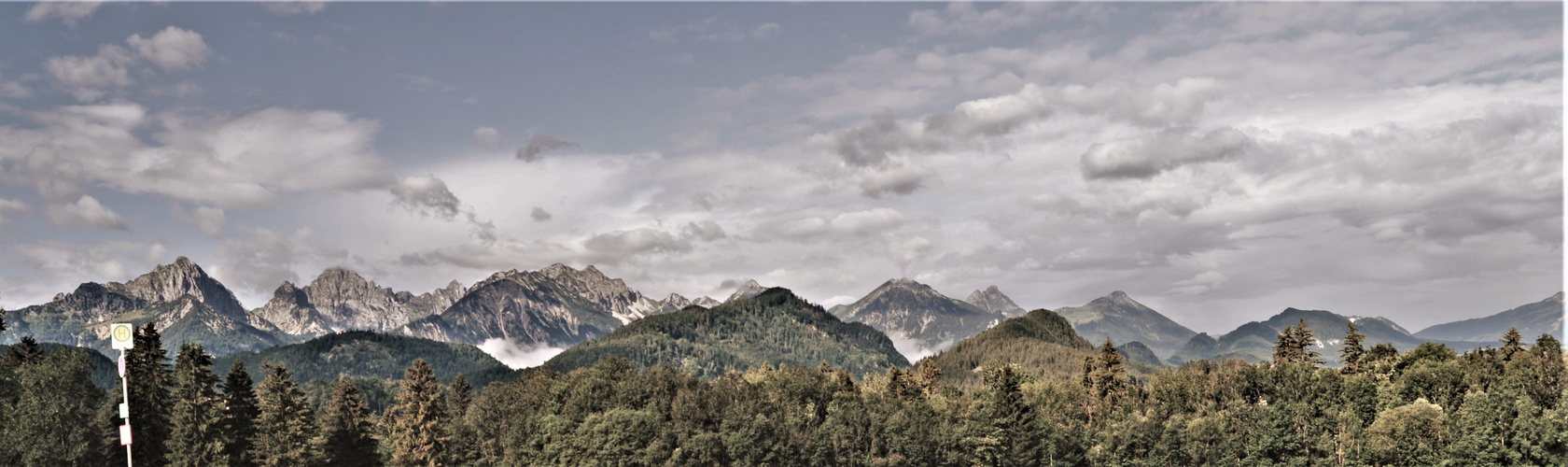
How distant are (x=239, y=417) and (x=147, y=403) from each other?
31.3 feet

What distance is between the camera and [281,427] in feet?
352

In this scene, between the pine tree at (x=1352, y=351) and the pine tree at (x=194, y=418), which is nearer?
the pine tree at (x=194, y=418)

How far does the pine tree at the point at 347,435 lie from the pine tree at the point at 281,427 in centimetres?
681

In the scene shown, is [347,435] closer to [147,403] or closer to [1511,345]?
[147,403]

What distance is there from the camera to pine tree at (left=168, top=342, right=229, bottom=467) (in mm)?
94312

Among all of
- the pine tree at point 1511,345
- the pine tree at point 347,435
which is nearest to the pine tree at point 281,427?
the pine tree at point 347,435

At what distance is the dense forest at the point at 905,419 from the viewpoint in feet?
363

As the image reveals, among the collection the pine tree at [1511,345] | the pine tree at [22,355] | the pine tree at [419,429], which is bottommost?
the pine tree at [1511,345]

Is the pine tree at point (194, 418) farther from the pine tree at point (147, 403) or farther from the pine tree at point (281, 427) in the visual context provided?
the pine tree at point (281, 427)

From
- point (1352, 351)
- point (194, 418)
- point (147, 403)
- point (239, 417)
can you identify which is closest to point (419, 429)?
point (239, 417)

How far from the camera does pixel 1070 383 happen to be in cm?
16762

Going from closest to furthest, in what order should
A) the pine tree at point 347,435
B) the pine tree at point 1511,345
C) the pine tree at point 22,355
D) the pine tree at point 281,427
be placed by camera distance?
the pine tree at point 22,355 < the pine tree at point 281,427 < the pine tree at point 347,435 < the pine tree at point 1511,345

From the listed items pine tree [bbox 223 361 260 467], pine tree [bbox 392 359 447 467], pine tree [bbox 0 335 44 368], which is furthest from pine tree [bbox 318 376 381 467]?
pine tree [bbox 0 335 44 368]

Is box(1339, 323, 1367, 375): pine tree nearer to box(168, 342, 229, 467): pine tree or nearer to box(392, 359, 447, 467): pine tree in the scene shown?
box(392, 359, 447, 467): pine tree
